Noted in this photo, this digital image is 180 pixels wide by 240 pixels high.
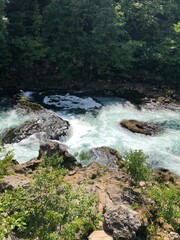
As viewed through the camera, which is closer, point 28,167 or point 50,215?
point 50,215

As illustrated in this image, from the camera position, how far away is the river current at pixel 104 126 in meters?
22.3

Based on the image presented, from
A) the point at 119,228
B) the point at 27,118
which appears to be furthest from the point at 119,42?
the point at 119,228

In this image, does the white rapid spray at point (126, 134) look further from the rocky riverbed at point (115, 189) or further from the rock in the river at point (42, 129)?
the rocky riverbed at point (115, 189)

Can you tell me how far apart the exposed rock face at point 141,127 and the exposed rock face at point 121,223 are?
47.7 ft

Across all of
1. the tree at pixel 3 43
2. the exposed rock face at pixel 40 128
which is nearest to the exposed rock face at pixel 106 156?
the exposed rock face at pixel 40 128

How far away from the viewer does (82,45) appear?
34281 mm

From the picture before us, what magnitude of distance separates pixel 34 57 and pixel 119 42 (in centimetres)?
1030

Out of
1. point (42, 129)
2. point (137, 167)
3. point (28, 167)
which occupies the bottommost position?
point (42, 129)

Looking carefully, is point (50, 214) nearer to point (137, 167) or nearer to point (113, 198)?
point (113, 198)

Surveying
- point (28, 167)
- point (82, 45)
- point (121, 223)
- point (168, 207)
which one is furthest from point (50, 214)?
point (82, 45)

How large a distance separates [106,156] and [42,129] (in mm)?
6443

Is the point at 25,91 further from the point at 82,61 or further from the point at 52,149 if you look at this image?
the point at 52,149

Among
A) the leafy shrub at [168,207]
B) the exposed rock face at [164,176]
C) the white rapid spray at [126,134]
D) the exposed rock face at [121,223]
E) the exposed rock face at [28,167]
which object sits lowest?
the white rapid spray at [126,134]

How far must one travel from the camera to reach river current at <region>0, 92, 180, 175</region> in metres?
22.3
